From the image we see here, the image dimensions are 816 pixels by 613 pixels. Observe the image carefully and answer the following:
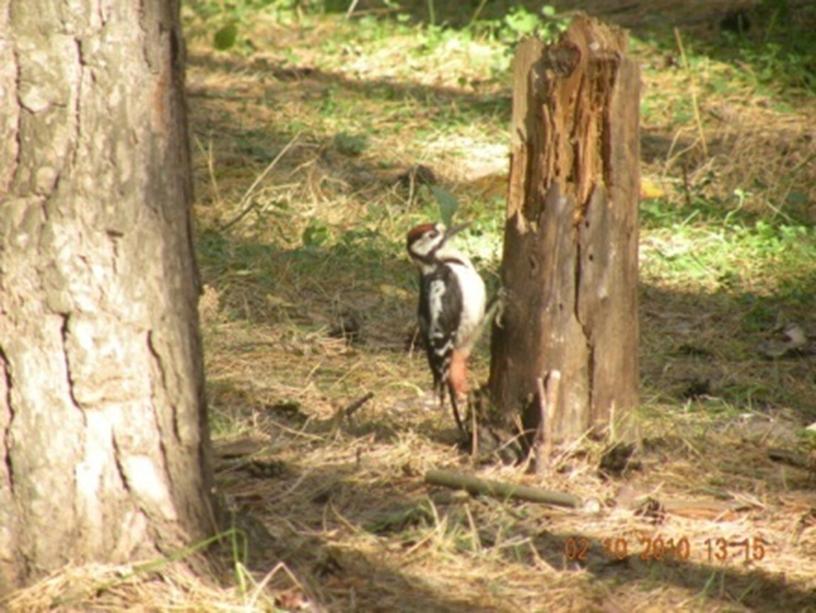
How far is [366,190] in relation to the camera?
8.67 m

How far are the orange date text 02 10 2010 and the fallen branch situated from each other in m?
0.22

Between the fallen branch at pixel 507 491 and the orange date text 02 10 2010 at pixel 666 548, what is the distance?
0.22 m

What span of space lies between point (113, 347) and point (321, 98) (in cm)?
705

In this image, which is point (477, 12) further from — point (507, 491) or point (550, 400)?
point (507, 491)

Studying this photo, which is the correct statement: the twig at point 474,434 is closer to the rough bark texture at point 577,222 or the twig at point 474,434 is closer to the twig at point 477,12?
the rough bark texture at point 577,222

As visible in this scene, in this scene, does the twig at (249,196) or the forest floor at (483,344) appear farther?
the twig at (249,196)

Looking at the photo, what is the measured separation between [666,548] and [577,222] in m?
1.19

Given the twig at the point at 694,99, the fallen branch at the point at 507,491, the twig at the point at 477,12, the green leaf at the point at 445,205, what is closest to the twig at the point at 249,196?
the green leaf at the point at 445,205

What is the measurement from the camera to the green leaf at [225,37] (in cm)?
1165

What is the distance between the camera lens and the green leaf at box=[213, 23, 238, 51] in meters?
11.6

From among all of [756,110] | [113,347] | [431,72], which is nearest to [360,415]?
[113,347]

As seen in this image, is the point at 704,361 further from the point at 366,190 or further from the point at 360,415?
the point at 366,190

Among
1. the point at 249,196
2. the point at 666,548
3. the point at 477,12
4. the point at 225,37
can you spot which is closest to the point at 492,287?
the point at 249,196

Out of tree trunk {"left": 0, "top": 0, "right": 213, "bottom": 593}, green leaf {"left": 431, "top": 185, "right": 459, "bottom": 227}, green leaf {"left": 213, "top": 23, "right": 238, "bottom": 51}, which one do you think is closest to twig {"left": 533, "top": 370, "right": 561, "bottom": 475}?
tree trunk {"left": 0, "top": 0, "right": 213, "bottom": 593}
